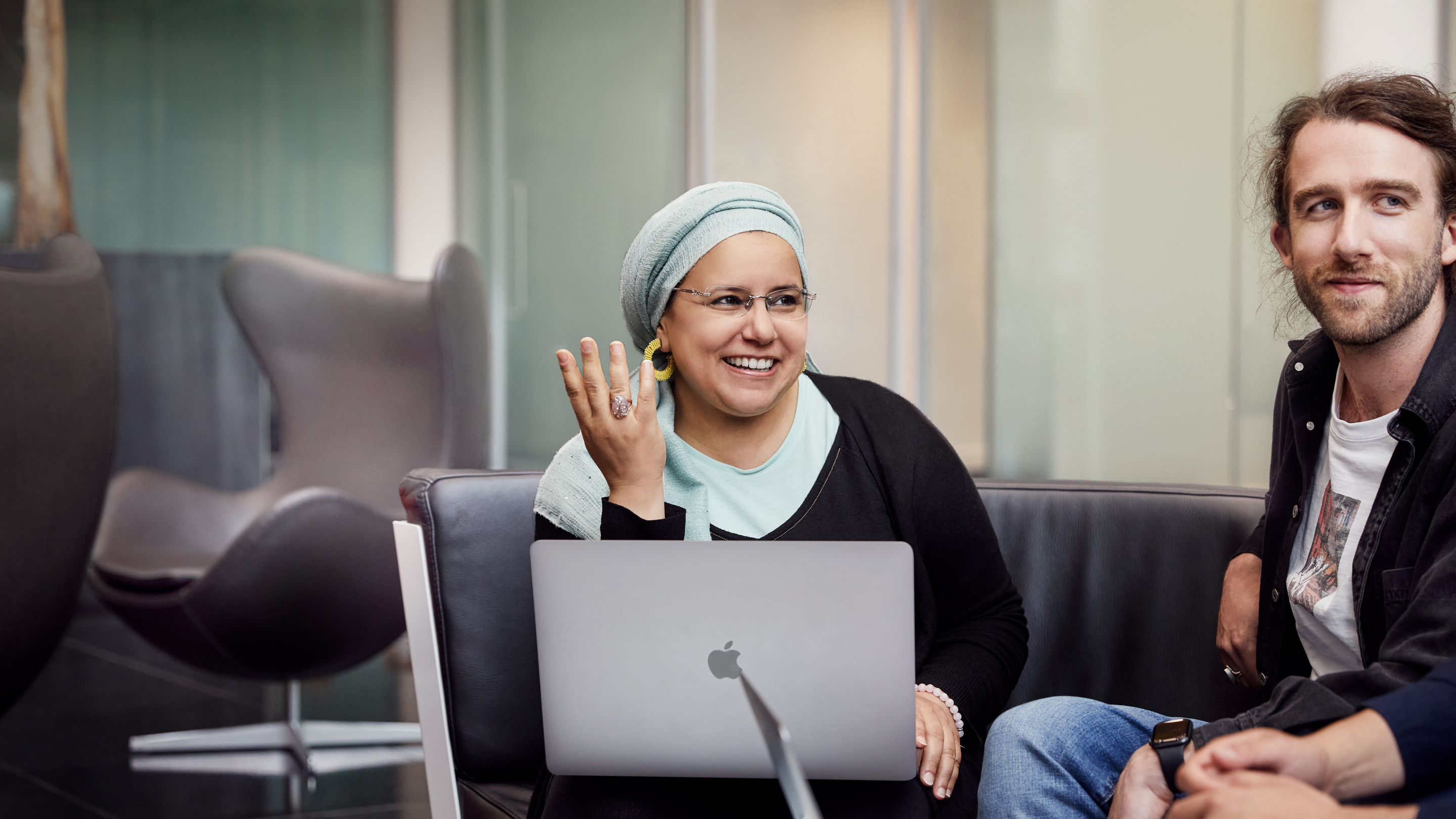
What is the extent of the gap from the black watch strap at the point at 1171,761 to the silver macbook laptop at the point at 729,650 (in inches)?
9.7

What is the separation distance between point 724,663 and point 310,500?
173cm

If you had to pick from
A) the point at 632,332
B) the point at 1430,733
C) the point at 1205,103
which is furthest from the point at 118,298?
the point at 1430,733

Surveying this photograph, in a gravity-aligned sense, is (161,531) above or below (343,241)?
below

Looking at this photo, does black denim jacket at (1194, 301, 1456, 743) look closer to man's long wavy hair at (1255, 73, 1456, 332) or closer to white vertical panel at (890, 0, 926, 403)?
man's long wavy hair at (1255, 73, 1456, 332)

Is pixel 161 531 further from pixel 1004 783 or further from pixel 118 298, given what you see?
pixel 1004 783

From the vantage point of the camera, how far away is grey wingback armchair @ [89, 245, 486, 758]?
100 inches

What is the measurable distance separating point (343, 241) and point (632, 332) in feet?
11.7

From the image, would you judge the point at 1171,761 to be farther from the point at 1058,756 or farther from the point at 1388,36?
the point at 1388,36

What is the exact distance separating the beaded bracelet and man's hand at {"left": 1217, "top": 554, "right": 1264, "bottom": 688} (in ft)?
1.19

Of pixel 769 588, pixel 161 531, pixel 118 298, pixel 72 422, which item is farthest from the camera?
pixel 118 298

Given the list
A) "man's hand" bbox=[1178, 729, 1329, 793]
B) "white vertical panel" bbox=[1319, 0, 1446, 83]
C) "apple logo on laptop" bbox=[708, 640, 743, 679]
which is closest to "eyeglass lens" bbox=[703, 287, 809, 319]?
"apple logo on laptop" bbox=[708, 640, 743, 679]

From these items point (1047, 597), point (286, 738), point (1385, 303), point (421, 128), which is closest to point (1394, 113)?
point (1385, 303)

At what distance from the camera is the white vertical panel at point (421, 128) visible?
485cm

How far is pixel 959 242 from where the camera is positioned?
3.76 meters
